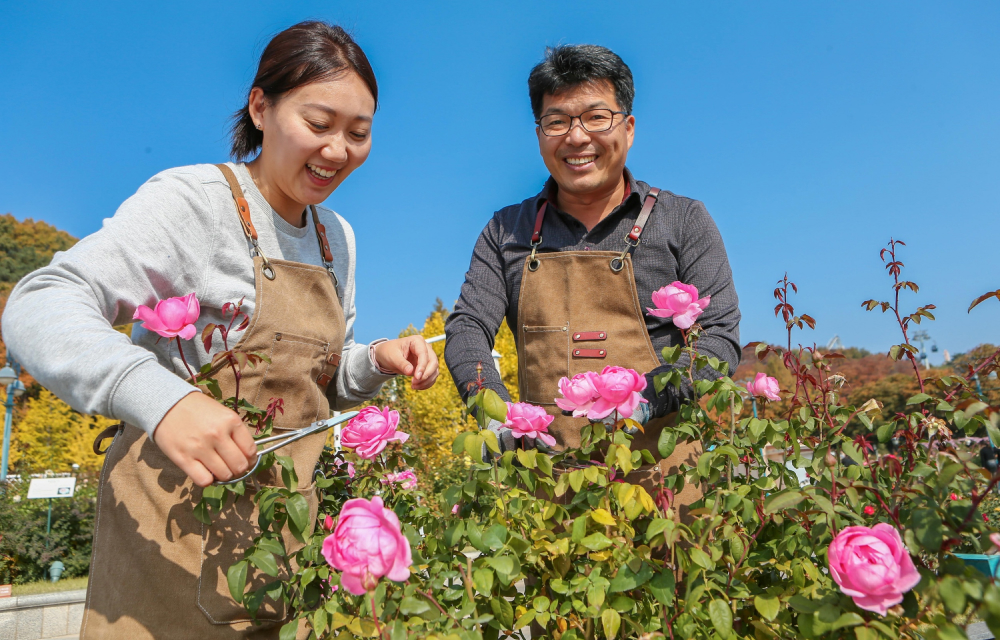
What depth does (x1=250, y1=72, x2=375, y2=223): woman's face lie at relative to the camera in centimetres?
163

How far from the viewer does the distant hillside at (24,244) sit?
3653 centimetres

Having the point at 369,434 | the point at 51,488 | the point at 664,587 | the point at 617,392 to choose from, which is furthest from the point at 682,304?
the point at 51,488

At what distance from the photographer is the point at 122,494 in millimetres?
1388

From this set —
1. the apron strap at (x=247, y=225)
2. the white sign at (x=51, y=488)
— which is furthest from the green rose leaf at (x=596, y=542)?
the white sign at (x=51, y=488)

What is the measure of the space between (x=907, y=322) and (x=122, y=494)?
1881mm

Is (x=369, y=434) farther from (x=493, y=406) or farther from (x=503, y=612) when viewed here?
(x=503, y=612)

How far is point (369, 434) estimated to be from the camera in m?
1.50

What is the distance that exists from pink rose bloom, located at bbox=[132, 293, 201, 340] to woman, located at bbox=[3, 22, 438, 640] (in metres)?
0.08

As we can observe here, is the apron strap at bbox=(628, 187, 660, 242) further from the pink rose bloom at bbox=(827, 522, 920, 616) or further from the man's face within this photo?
the pink rose bloom at bbox=(827, 522, 920, 616)

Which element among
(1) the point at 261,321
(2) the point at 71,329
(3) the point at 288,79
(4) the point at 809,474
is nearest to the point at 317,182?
(3) the point at 288,79

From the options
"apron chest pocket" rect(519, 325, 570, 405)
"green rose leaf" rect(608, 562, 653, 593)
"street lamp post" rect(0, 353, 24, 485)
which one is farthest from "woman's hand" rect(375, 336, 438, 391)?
"street lamp post" rect(0, 353, 24, 485)

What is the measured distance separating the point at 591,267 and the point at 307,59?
98 cm

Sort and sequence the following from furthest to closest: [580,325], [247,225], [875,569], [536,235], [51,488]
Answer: [51,488]
[536,235]
[580,325]
[247,225]
[875,569]

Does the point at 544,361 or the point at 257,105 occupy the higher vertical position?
the point at 257,105
